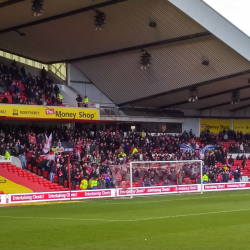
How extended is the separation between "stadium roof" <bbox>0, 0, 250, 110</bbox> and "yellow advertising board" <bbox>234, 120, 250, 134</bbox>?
31.7 ft

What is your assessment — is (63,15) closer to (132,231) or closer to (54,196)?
(54,196)

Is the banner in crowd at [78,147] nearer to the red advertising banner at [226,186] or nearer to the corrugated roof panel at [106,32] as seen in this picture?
the corrugated roof panel at [106,32]

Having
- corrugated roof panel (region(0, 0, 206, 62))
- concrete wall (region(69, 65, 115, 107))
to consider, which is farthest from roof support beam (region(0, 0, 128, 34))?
concrete wall (region(69, 65, 115, 107))

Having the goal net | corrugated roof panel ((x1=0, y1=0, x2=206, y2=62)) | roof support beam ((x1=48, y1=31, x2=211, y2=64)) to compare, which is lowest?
the goal net

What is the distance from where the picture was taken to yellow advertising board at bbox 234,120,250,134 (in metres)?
55.3

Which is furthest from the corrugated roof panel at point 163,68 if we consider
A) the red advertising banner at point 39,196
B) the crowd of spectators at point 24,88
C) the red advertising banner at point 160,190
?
the red advertising banner at point 39,196

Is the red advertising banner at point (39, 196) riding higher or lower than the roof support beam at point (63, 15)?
lower

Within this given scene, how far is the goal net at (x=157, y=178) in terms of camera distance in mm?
30469

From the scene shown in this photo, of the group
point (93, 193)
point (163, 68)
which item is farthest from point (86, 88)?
point (93, 193)

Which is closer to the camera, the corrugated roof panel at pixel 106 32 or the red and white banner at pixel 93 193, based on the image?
the red and white banner at pixel 93 193

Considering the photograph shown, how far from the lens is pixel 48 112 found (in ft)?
118

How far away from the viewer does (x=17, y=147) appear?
33188 millimetres

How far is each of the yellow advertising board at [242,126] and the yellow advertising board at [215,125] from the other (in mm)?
932

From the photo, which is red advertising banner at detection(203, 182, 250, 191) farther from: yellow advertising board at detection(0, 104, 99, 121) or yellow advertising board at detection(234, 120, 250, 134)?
yellow advertising board at detection(234, 120, 250, 134)
